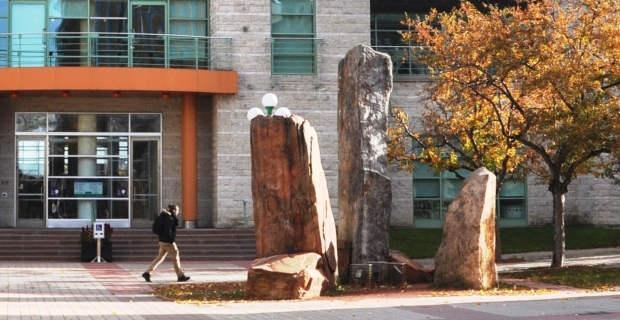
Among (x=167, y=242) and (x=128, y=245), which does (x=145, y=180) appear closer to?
(x=128, y=245)

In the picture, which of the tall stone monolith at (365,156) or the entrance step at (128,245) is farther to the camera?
the entrance step at (128,245)

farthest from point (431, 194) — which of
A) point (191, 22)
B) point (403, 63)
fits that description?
point (191, 22)

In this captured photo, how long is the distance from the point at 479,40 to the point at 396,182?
11.7 metres

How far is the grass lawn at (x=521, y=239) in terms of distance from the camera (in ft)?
104

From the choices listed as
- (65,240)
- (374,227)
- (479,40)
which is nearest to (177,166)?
(65,240)

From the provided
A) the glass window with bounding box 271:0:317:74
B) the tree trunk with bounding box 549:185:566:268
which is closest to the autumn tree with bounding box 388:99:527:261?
the tree trunk with bounding box 549:185:566:268

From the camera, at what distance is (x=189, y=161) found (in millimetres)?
34125

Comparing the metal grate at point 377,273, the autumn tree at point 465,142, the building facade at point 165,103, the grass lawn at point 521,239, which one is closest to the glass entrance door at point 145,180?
the building facade at point 165,103

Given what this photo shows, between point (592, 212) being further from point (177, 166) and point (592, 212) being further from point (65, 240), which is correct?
point (65, 240)

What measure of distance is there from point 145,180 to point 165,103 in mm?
2601

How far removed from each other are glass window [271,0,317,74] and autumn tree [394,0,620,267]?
8575 mm

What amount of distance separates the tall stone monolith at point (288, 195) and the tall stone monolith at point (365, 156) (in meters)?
1.77

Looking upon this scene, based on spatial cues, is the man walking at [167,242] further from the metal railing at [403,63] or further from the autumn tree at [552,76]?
the metal railing at [403,63]

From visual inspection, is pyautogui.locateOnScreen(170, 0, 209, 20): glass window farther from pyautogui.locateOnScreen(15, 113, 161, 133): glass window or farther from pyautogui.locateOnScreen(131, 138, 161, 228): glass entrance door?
pyautogui.locateOnScreen(131, 138, 161, 228): glass entrance door
